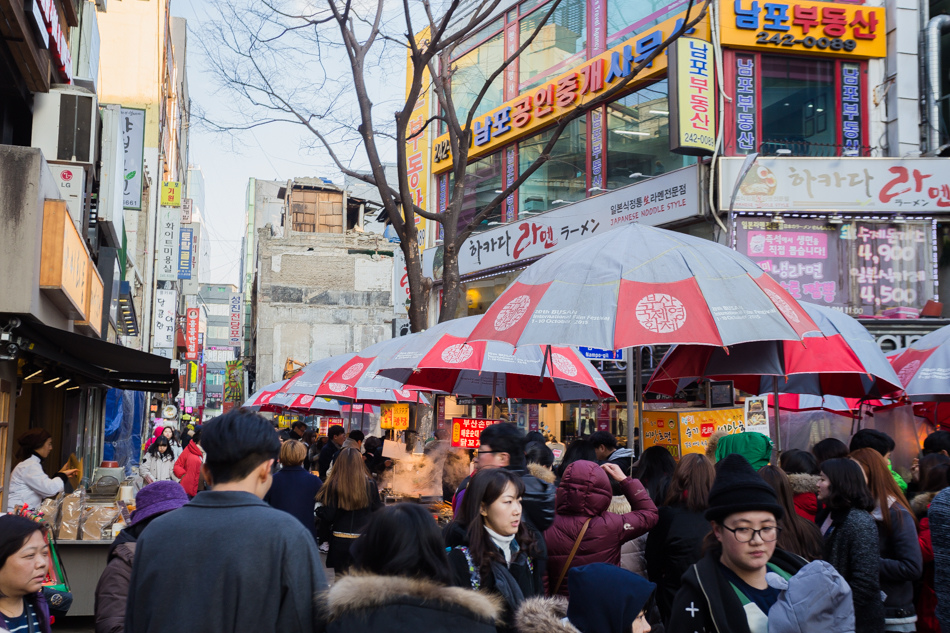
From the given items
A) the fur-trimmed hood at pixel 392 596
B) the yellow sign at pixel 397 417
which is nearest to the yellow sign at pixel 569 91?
the yellow sign at pixel 397 417

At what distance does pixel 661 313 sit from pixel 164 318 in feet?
104

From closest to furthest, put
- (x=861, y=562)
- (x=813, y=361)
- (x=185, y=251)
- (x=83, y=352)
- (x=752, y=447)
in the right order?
1. (x=861, y=562)
2. (x=752, y=447)
3. (x=813, y=361)
4. (x=83, y=352)
5. (x=185, y=251)

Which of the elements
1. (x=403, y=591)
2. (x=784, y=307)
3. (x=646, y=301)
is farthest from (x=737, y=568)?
(x=784, y=307)

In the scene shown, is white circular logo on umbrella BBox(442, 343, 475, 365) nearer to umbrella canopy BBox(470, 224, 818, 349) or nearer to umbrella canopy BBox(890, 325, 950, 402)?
umbrella canopy BBox(470, 224, 818, 349)

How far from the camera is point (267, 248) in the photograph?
194ft

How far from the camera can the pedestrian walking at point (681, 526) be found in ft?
17.0

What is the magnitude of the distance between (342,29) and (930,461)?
11862mm

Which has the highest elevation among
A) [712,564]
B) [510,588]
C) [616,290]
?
[616,290]

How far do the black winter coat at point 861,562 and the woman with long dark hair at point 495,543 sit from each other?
1.78m

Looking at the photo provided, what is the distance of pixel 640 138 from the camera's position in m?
Answer: 18.7

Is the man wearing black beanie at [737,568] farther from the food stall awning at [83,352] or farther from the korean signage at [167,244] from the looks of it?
the korean signage at [167,244]

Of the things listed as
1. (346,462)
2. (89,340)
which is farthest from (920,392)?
(89,340)

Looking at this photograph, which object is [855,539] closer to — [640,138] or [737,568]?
[737,568]

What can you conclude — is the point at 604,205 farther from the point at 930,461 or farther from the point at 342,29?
the point at 930,461
